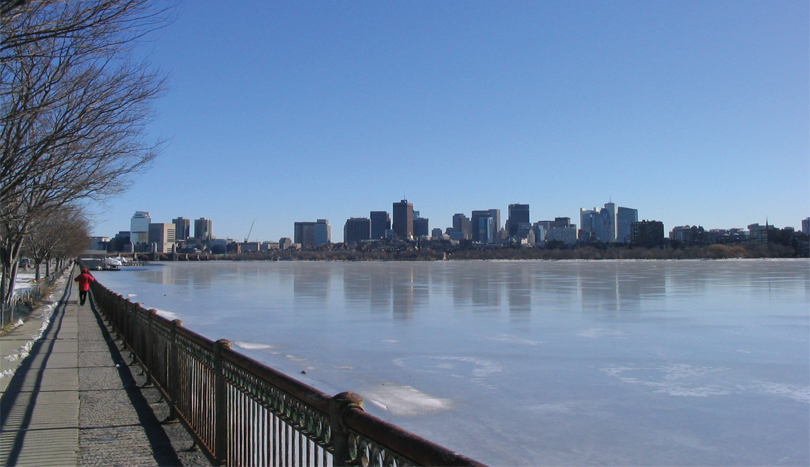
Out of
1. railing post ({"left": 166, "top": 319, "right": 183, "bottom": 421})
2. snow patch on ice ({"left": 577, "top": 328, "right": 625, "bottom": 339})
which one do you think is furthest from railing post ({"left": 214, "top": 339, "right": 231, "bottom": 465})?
snow patch on ice ({"left": 577, "top": 328, "right": 625, "bottom": 339})

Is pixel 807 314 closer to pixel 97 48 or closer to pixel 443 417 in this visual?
pixel 443 417

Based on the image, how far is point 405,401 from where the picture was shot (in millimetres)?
9742

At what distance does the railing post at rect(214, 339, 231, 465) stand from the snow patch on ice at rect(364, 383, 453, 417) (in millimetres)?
3767

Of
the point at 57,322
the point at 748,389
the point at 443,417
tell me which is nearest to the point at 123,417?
the point at 443,417

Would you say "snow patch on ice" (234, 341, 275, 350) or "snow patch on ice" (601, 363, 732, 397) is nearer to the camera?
"snow patch on ice" (601, 363, 732, 397)

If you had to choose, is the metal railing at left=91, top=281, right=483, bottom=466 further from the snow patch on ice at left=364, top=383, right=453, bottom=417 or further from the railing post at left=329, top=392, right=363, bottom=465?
the snow patch on ice at left=364, top=383, right=453, bottom=417

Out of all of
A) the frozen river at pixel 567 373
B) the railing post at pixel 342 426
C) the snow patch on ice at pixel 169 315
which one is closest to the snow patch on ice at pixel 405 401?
the frozen river at pixel 567 373

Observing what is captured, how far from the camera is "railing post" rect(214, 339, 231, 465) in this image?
17.9ft

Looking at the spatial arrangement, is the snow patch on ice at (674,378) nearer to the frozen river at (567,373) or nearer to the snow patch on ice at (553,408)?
the frozen river at (567,373)

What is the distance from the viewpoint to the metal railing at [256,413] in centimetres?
287

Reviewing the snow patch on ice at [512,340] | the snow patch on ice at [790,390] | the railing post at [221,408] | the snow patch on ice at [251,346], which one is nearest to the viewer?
the railing post at [221,408]

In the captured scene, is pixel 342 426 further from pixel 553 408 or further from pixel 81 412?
pixel 553 408

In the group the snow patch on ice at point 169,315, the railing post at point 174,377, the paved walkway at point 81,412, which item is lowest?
the snow patch on ice at point 169,315

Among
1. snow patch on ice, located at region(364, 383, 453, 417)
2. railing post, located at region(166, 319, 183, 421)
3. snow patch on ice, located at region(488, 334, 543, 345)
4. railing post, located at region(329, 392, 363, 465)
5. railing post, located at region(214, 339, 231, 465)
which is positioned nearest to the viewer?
railing post, located at region(329, 392, 363, 465)
